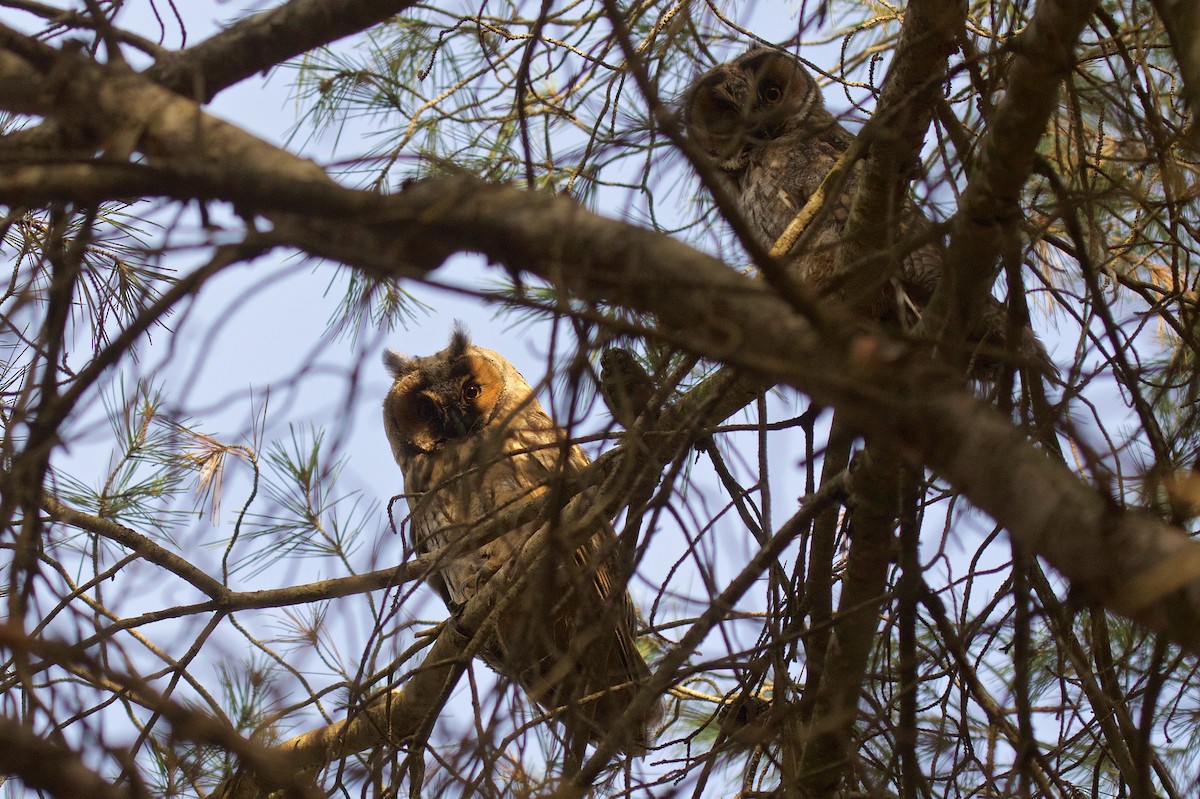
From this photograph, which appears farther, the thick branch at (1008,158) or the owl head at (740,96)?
the owl head at (740,96)

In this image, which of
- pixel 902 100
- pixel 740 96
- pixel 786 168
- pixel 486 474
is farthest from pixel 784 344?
pixel 740 96

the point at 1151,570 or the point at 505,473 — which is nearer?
the point at 1151,570

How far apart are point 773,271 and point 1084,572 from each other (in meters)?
0.41

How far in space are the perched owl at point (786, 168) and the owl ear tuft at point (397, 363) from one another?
1579 mm

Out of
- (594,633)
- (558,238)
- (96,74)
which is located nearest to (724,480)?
(594,633)

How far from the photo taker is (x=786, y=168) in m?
3.55

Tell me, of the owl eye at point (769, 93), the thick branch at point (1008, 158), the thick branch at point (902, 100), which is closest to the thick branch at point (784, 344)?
the thick branch at point (1008, 158)

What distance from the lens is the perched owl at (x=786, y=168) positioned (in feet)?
9.25

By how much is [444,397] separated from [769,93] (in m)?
1.87

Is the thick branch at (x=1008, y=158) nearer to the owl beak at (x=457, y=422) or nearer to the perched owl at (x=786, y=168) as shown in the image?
the perched owl at (x=786, y=168)

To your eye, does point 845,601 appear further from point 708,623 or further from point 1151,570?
point 1151,570

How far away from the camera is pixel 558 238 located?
1092mm

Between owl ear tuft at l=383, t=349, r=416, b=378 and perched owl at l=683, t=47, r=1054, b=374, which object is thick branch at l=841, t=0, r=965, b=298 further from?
owl ear tuft at l=383, t=349, r=416, b=378

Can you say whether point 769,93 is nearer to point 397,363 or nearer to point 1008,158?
point 397,363
